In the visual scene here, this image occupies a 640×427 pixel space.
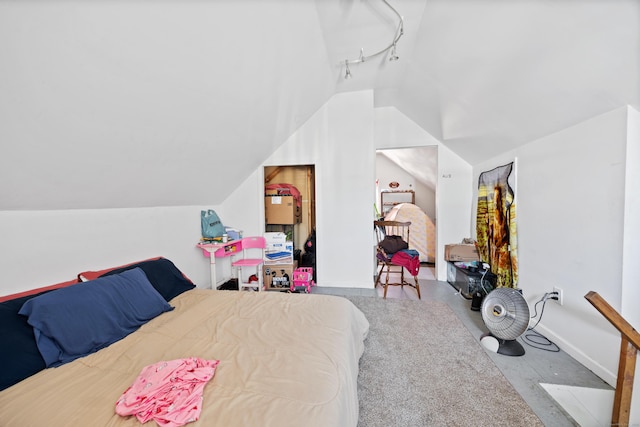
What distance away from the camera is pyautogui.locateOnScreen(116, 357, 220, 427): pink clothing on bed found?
901 millimetres

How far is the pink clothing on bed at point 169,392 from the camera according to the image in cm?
90

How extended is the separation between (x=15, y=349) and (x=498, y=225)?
416 centimetres

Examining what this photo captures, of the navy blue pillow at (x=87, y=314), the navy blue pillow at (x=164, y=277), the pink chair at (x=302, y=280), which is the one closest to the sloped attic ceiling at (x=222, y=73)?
the navy blue pillow at (x=164, y=277)

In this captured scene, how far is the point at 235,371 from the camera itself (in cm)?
116

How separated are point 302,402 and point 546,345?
2.36 m

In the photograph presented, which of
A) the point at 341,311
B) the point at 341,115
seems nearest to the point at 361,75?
the point at 341,115

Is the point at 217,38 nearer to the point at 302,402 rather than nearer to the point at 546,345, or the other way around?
the point at 302,402

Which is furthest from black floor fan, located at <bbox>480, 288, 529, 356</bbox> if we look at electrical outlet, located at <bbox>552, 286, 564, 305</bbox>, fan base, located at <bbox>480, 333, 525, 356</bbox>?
electrical outlet, located at <bbox>552, 286, 564, 305</bbox>

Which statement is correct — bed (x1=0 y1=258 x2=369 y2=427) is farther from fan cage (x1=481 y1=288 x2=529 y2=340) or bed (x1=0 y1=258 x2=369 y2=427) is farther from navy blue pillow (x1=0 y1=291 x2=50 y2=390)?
fan cage (x1=481 y1=288 x2=529 y2=340)

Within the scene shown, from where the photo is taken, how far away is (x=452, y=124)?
3.05 m

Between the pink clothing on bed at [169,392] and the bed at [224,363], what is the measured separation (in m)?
0.04

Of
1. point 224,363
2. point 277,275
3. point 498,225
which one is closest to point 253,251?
point 277,275

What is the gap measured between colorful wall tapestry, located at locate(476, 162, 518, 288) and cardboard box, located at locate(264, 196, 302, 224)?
2.85 m

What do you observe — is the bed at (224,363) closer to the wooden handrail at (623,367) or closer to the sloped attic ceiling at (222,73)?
the sloped attic ceiling at (222,73)
